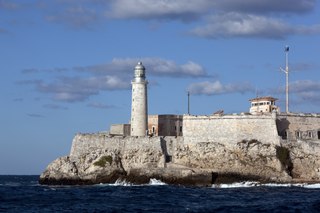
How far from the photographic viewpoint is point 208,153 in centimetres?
5944

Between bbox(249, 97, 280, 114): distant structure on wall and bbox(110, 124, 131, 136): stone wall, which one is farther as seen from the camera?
bbox(110, 124, 131, 136): stone wall

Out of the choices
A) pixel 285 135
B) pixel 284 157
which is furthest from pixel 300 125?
pixel 284 157

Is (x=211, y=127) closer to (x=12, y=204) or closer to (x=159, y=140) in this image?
(x=159, y=140)

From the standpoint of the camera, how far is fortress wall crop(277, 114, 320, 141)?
61.7 m

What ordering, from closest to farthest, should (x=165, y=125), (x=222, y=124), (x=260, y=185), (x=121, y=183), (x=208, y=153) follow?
(x=260, y=185)
(x=208, y=153)
(x=121, y=183)
(x=222, y=124)
(x=165, y=125)

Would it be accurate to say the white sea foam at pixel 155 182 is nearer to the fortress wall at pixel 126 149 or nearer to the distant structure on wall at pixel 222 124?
the fortress wall at pixel 126 149

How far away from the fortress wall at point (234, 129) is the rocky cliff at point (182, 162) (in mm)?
512

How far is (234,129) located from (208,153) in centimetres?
305

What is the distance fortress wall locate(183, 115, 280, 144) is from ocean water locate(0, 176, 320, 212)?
14.4 feet

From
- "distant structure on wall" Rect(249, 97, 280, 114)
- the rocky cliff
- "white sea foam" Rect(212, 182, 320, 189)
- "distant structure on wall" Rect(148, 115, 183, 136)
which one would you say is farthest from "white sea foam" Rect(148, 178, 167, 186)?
"distant structure on wall" Rect(249, 97, 280, 114)

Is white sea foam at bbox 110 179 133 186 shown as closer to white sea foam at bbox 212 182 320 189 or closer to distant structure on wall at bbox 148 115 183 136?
white sea foam at bbox 212 182 320 189

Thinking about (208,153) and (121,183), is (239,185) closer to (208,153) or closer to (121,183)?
(208,153)

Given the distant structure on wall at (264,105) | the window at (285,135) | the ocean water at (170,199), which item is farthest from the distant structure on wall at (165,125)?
the window at (285,135)

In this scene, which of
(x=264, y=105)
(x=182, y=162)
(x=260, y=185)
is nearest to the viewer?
(x=260, y=185)
